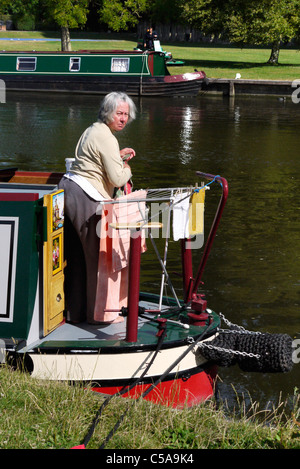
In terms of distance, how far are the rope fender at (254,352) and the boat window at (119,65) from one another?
2823cm

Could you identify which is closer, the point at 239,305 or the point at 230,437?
the point at 230,437

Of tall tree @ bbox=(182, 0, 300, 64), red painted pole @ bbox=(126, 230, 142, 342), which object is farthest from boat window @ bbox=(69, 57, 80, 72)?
red painted pole @ bbox=(126, 230, 142, 342)

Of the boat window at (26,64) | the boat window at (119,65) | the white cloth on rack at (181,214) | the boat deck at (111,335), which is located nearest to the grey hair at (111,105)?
the white cloth on rack at (181,214)

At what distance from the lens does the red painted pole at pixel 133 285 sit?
19.1ft

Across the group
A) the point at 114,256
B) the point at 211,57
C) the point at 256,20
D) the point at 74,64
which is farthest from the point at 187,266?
the point at 211,57

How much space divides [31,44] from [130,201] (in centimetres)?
5078

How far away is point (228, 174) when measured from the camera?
17.6 meters

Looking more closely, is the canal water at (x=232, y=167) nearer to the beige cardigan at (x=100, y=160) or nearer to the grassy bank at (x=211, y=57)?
the beige cardigan at (x=100, y=160)

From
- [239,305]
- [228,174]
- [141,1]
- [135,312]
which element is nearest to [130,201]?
[135,312]

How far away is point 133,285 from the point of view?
5910mm

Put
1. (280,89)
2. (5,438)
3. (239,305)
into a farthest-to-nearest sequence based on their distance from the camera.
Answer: (280,89)
(239,305)
(5,438)

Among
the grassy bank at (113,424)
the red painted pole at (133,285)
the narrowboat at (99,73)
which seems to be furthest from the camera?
the narrowboat at (99,73)

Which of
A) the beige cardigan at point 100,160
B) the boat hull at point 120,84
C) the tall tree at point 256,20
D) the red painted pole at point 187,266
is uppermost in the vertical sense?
the tall tree at point 256,20
